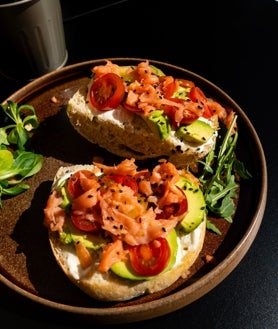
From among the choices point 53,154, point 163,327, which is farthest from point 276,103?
point 163,327

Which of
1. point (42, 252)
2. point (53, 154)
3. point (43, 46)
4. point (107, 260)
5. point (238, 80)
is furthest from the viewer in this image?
point (238, 80)

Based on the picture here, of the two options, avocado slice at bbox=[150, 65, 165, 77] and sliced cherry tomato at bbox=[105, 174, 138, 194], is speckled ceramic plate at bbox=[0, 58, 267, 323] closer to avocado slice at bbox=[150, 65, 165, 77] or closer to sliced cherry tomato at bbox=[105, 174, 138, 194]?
avocado slice at bbox=[150, 65, 165, 77]

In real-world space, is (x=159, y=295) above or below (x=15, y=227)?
below

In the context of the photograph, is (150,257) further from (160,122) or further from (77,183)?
(160,122)

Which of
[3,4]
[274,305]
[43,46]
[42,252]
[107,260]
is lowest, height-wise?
[274,305]

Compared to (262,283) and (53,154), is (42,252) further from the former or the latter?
(262,283)

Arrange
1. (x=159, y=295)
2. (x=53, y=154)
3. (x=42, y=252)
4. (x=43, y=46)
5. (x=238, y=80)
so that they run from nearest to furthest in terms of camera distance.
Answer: (x=159, y=295) < (x=42, y=252) < (x=53, y=154) < (x=43, y=46) < (x=238, y=80)

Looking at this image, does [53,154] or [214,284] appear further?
[53,154]

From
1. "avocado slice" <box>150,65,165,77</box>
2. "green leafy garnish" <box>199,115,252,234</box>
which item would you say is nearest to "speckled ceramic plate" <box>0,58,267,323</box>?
"green leafy garnish" <box>199,115,252,234</box>
